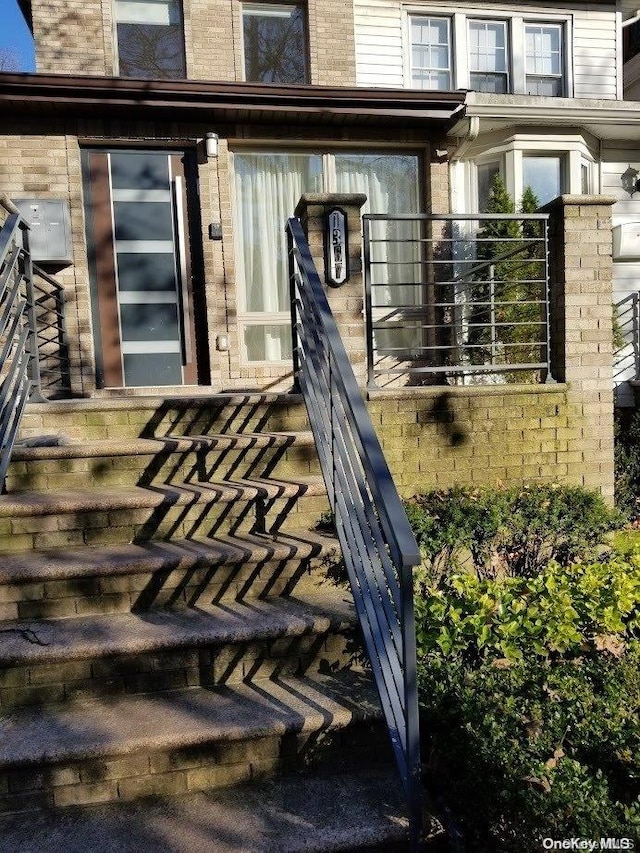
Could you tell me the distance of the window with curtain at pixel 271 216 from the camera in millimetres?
6457

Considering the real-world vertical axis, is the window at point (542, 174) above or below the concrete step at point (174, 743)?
above

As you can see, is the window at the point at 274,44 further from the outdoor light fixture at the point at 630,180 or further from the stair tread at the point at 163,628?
the stair tread at the point at 163,628

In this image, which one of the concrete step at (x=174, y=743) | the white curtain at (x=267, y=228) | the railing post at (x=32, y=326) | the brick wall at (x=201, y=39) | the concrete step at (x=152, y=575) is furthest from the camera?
the white curtain at (x=267, y=228)

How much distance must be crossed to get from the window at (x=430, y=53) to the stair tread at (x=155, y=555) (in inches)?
263

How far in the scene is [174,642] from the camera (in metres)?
2.08

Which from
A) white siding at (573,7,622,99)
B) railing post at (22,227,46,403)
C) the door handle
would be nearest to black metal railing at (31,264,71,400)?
the door handle

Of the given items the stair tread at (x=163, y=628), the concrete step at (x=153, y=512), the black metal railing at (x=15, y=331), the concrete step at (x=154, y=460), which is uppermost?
the black metal railing at (x=15, y=331)

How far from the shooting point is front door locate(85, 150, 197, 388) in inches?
236

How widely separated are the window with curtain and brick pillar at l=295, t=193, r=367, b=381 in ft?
8.96

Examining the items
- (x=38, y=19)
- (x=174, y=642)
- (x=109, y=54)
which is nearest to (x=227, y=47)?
(x=109, y=54)

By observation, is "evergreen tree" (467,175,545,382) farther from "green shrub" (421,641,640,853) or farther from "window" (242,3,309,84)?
"green shrub" (421,641,640,853)

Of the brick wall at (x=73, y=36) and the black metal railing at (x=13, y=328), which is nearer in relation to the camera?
the black metal railing at (x=13, y=328)

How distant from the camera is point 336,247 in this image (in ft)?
12.0

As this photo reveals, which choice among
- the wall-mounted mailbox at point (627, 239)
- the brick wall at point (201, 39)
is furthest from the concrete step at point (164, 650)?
the wall-mounted mailbox at point (627, 239)
